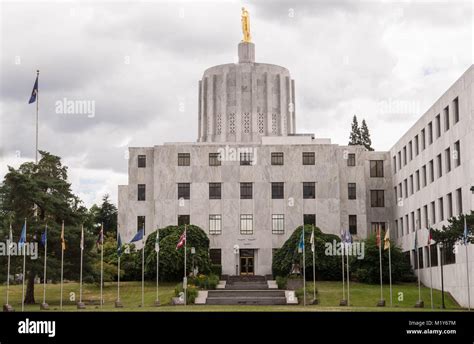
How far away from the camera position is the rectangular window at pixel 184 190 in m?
77.1

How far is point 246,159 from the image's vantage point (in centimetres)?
7750

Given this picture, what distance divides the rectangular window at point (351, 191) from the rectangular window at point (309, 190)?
12.2 feet

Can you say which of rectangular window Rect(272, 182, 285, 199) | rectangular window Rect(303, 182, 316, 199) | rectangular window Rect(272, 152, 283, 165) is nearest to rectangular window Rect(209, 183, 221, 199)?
rectangular window Rect(272, 182, 285, 199)

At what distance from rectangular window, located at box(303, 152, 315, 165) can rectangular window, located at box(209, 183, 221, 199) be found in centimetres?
847

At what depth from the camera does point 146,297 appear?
62188 millimetres

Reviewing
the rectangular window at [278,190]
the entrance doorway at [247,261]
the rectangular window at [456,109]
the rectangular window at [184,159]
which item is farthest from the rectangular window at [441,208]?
the rectangular window at [184,159]

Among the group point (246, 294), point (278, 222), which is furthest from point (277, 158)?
point (246, 294)

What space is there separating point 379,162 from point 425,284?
57.3 ft

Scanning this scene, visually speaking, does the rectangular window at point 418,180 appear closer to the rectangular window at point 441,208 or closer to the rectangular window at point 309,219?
the rectangular window at point 441,208

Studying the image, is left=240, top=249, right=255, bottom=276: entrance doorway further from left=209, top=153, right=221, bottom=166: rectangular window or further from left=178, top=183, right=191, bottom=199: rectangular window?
left=209, top=153, right=221, bottom=166: rectangular window

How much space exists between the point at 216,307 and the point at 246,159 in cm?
2517

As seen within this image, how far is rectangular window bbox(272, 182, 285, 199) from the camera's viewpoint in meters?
76.8

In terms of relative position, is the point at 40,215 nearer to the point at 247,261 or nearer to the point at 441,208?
the point at 247,261
